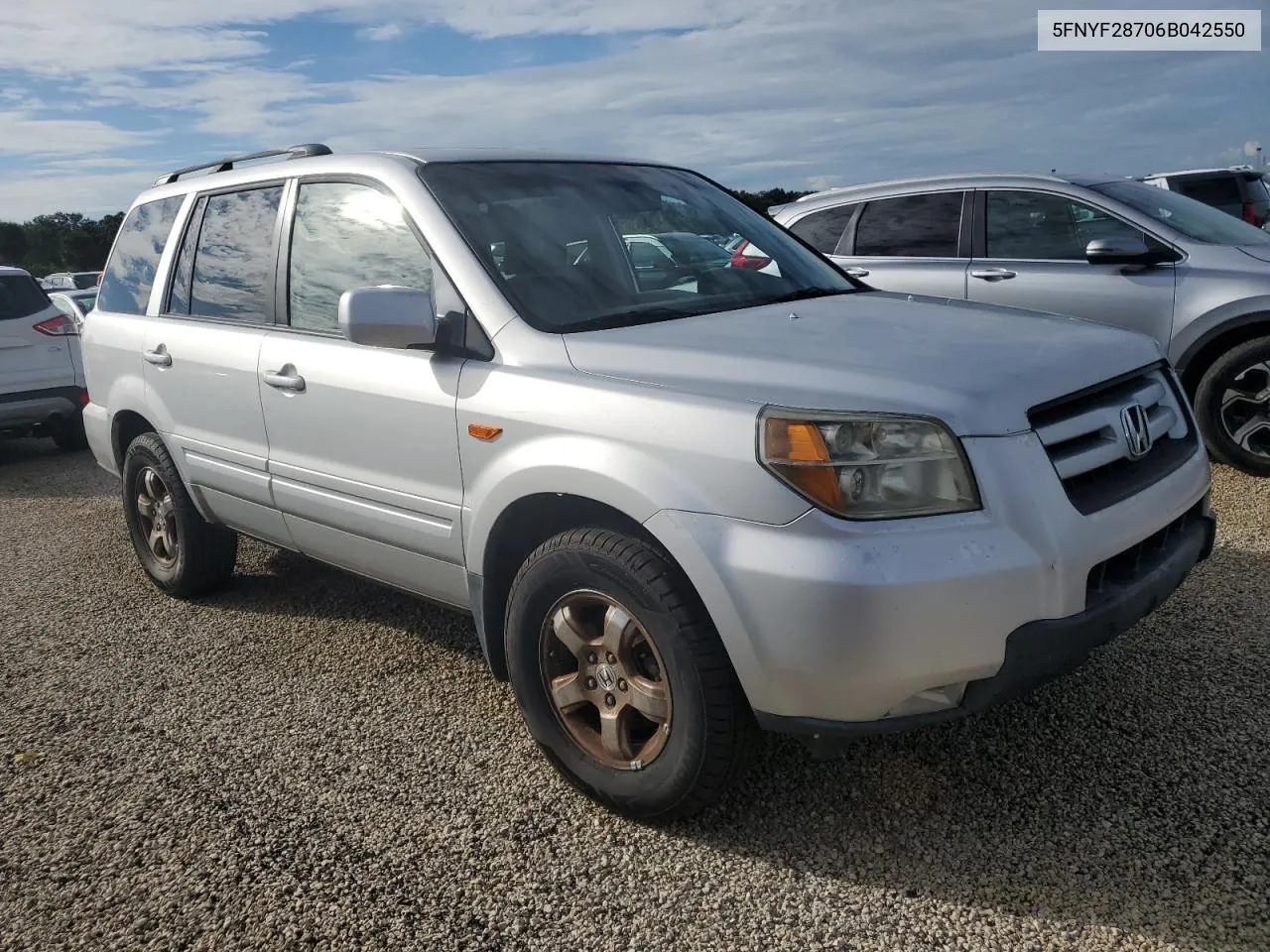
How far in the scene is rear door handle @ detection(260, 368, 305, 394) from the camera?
3611 mm

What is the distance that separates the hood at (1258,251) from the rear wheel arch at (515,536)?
4.65m

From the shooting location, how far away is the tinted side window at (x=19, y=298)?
8688 mm

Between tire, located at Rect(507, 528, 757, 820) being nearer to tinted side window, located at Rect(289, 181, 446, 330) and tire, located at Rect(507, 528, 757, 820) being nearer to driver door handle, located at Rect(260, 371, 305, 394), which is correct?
tinted side window, located at Rect(289, 181, 446, 330)

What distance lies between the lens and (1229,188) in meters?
12.9

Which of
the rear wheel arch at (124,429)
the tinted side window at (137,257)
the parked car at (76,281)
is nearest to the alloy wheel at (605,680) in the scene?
the rear wheel arch at (124,429)

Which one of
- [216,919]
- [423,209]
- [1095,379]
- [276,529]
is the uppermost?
[423,209]

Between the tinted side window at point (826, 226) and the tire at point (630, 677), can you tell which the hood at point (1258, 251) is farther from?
the tire at point (630, 677)

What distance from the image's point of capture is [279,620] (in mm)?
4555

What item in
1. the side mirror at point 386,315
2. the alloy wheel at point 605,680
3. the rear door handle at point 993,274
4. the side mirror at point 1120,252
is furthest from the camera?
the rear door handle at point 993,274

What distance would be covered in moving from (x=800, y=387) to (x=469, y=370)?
1.04 meters

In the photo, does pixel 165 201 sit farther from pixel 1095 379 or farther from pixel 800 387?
pixel 1095 379

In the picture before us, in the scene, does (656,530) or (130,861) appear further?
(130,861)

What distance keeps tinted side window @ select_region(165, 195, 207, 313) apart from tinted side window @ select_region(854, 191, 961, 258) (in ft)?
13.2

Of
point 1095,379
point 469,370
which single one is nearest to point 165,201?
point 469,370
